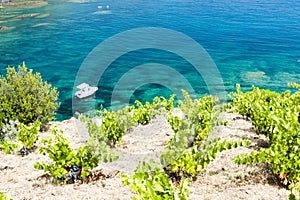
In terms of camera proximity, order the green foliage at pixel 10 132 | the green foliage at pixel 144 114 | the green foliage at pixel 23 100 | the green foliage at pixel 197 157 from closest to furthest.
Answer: the green foliage at pixel 197 157, the green foliage at pixel 10 132, the green foliage at pixel 144 114, the green foliage at pixel 23 100

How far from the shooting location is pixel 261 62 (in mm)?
35062

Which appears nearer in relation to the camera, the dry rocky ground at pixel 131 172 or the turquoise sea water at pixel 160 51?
the dry rocky ground at pixel 131 172

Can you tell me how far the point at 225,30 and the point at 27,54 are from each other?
3019cm

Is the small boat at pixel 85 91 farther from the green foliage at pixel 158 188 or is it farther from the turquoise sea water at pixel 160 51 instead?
the green foliage at pixel 158 188

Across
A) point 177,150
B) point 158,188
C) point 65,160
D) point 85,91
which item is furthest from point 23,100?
point 85,91

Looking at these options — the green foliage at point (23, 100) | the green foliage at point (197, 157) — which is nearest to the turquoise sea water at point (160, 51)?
the green foliage at point (23, 100)

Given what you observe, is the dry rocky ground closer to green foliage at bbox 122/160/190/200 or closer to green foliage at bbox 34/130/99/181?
green foliage at bbox 34/130/99/181

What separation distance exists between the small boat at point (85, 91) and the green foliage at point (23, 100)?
8867 millimetres

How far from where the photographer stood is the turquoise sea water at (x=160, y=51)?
98.9ft

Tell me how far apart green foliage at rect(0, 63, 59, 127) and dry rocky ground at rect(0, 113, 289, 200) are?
358 centimetres

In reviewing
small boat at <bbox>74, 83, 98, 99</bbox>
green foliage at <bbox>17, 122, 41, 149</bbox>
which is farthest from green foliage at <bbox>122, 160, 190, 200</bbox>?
small boat at <bbox>74, 83, 98, 99</bbox>

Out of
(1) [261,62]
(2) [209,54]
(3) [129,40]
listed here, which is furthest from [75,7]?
(1) [261,62]

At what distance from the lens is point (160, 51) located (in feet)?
133

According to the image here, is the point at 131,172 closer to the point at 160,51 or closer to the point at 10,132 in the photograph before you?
the point at 10,132
